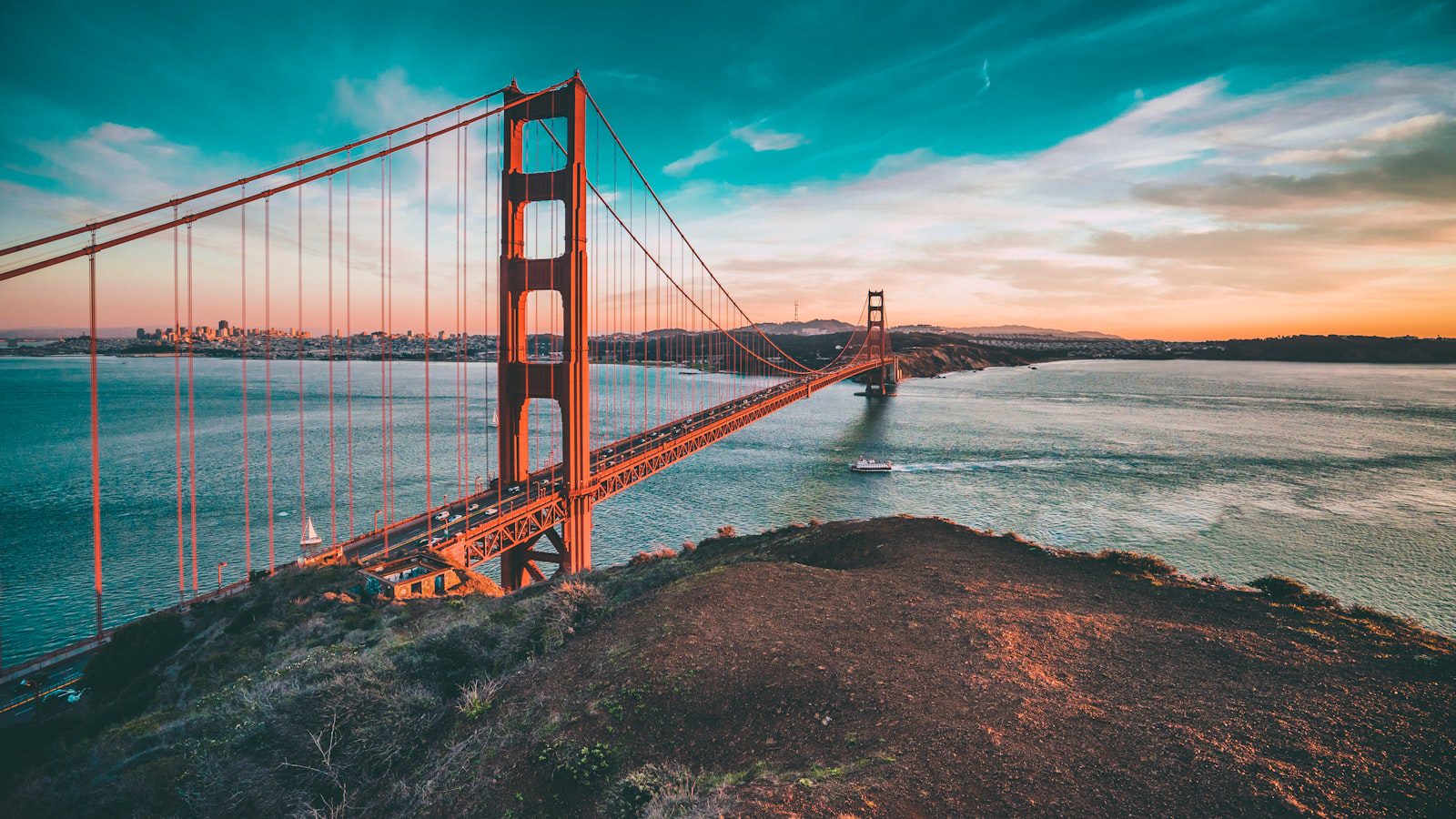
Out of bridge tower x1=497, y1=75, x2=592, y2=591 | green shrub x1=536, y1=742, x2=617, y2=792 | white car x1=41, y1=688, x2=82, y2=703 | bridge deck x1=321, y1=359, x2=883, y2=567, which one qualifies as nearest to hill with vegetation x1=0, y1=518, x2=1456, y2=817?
green shrub x1=536, y1=742, x2=617, y2=792

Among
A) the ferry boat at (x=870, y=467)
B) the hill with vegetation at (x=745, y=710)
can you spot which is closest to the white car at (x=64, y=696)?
the hill with vegetation at (x=745, y=710)

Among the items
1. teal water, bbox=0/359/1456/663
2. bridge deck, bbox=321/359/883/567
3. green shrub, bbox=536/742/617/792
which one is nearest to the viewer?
green shrub, bbox=536/742/617/792

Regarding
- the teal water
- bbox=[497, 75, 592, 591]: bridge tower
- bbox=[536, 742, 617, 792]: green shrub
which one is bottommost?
the teal water

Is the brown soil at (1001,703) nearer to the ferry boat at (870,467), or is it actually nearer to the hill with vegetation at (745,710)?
the hill with vegetation at (745,710)

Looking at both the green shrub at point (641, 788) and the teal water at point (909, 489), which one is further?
the teal water at point (909, 489)

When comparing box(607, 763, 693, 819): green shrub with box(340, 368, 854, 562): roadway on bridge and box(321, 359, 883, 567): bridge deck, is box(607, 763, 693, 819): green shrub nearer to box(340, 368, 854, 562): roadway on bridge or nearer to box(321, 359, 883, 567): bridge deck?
box(321, 359, 883, 567): bridge deck

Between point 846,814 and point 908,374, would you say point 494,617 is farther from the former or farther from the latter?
point 908,374
